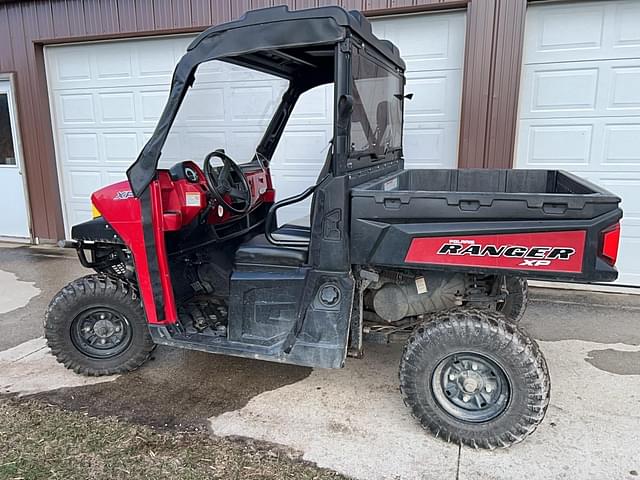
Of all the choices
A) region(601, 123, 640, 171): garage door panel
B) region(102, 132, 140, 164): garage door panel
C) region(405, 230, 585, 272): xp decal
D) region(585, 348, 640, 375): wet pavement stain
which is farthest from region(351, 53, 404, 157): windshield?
region(102, 132, 140, 164): garage door panel

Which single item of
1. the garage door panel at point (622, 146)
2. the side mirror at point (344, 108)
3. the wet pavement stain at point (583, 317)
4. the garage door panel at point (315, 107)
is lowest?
the wet pavement stain at point (583, 317)

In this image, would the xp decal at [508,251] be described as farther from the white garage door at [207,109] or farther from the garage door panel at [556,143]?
the garage door panel at [556,143]

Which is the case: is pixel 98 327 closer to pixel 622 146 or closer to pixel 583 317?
pixel 583 317

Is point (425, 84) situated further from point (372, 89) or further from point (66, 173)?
point (66, 173)

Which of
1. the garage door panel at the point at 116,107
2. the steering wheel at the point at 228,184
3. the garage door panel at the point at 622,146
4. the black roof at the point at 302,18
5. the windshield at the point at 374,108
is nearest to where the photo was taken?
the black roof at the point at 302,18

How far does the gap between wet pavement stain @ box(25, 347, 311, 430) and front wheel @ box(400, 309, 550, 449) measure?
0.90 meters

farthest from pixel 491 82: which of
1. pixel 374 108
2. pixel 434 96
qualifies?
pixel 374 108

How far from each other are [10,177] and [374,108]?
227 inches

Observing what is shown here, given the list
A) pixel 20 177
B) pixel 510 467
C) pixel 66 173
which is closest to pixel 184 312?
pixel 510 467

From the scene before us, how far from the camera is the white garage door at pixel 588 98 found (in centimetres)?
414

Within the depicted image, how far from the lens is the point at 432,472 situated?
2180mm

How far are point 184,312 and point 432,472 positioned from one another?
164cm

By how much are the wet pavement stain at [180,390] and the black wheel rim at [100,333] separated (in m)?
0.20

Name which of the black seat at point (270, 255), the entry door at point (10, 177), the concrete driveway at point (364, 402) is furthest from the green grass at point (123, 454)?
the entry door at point (10, 177)
